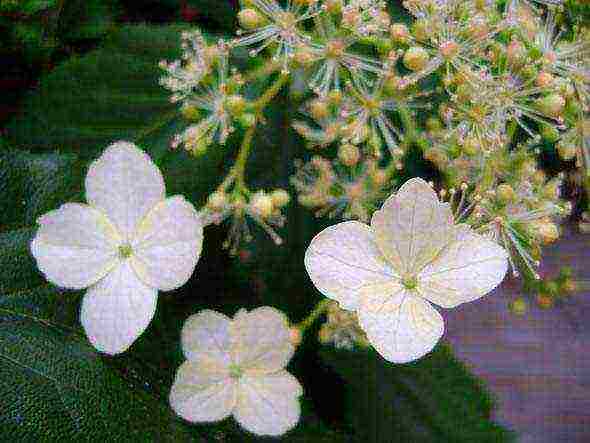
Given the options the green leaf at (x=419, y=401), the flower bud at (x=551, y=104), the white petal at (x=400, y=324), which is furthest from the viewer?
the green leaf at (x=419, y=401)

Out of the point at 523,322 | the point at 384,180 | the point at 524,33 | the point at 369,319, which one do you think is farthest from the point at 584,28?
the point at 523,322

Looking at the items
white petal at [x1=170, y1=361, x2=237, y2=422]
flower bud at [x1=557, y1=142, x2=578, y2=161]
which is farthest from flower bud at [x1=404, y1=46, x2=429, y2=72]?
white petal at [x1=170, y1=361, x2=237, y2=422]

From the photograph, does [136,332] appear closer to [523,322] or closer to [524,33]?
[524,33]

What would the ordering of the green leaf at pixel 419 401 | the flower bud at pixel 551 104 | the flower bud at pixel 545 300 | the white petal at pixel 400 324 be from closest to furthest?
the white petal at pixel 400 324, the flower bud at pixel 551 104, the flower bud at pixel 545 300, the green leaf at pixel 419 401

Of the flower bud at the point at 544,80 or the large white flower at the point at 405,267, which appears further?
the flower bud at the point at 544,80

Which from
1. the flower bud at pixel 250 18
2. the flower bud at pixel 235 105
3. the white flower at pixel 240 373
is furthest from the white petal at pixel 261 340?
the flower bud at pixel 250 18

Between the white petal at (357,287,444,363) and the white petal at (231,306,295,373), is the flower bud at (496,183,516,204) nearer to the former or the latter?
the white petal at (357,287,444,363)

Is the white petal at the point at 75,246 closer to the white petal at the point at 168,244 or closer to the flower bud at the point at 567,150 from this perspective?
the white petal at the point at 168,244
